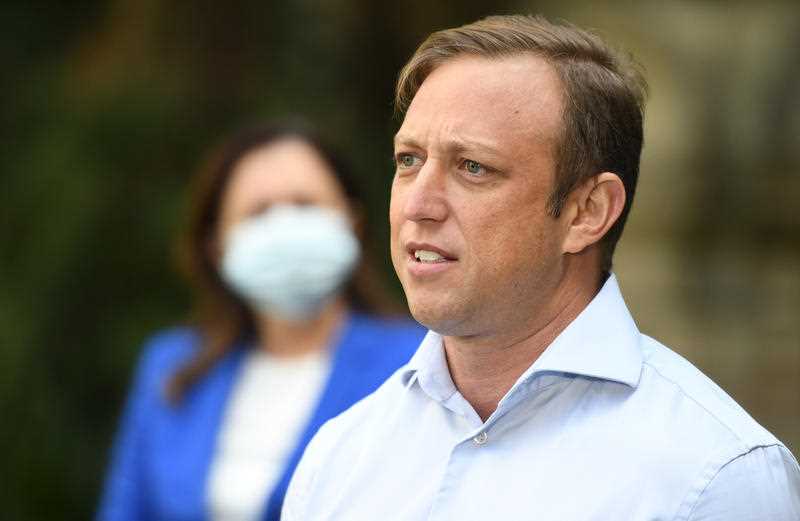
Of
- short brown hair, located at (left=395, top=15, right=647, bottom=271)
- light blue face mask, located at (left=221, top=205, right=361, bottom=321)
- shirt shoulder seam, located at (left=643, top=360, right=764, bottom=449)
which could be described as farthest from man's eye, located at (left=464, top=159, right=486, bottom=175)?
light blue face mask, located at (left=221, top=205, right=361, bottom=321)

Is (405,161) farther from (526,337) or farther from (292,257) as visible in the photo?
(292,257)

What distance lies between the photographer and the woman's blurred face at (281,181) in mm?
3986

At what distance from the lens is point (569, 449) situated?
200 centimetres

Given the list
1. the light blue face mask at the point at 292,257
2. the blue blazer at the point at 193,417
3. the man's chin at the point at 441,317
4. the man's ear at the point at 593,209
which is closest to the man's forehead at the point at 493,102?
the man's ear at the point at 593,209

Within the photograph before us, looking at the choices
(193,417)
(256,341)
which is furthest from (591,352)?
(256,341)

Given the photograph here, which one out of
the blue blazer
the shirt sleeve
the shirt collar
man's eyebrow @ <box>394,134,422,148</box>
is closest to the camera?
the shirt sleeve

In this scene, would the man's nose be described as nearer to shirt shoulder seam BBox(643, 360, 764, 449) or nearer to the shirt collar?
the shirt collar

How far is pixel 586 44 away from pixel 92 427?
167 inches

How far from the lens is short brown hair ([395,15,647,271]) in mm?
2154

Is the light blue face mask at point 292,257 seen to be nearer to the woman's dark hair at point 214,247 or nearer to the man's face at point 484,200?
the woman's dark hair at point 214,247

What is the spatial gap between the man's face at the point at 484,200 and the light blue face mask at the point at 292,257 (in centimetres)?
182

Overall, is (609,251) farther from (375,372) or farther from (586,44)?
(375,372)

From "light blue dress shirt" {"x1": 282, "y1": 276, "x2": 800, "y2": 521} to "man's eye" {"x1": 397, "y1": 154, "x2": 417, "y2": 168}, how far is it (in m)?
0.31

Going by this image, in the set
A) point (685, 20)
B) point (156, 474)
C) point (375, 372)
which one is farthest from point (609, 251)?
point (685, 20)
